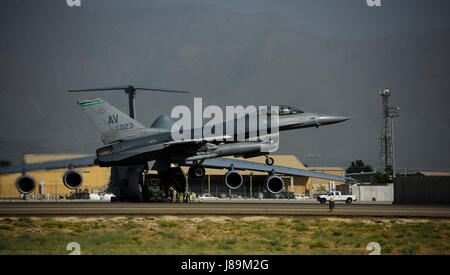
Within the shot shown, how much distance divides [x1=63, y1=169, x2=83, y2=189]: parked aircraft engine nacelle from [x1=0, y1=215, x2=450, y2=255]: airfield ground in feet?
29.6

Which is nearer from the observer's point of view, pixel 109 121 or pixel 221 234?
pixel 221 234

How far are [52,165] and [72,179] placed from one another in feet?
6.61

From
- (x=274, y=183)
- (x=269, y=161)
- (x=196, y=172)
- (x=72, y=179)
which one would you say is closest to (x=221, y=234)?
(x=269, y=161)

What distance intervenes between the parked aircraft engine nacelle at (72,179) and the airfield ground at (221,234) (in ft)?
29.6

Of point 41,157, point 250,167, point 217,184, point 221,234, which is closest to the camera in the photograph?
point 221,234

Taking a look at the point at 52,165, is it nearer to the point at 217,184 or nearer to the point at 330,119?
the point at 330,119

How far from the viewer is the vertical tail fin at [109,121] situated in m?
41.2

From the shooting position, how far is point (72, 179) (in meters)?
38.3

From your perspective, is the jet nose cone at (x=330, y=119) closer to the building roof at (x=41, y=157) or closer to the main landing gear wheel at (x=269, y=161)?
the main landing gear wheel at (x=269, y=161)

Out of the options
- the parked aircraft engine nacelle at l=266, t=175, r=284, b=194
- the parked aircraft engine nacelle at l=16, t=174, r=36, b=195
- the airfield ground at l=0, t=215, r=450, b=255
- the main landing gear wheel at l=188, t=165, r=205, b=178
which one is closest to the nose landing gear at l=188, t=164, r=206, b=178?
the main landing gear wheel at l=188, t=165, r=205, b=178

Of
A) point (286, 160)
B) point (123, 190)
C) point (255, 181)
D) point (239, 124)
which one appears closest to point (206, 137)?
point (239, 124)
